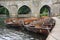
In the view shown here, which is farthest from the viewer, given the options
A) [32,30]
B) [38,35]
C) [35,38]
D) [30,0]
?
[30,0]

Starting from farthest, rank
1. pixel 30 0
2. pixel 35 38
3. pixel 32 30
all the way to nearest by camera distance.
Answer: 1. pixel 30 0
2. pixel 32 30
3. pixel 35 38

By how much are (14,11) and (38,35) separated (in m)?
18.7

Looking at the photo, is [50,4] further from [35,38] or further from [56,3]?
[35,38]

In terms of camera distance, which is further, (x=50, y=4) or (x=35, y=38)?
(x=50, y=4)

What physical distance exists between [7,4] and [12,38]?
765 inches

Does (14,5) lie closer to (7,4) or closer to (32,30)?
(7,4)

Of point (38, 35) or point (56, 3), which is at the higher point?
point (56, 3)

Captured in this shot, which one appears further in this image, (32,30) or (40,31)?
(32,30)

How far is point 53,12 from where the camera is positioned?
41625 mm

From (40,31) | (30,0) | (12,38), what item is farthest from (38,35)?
(30,0)

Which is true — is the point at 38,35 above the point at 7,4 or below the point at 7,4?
below

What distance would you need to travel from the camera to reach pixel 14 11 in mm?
41375

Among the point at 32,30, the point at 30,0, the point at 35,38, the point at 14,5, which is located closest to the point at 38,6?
the point at 30,0

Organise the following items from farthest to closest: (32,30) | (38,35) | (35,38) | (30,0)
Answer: (30,0) < (32,30) < (38,35) < (35,38)
